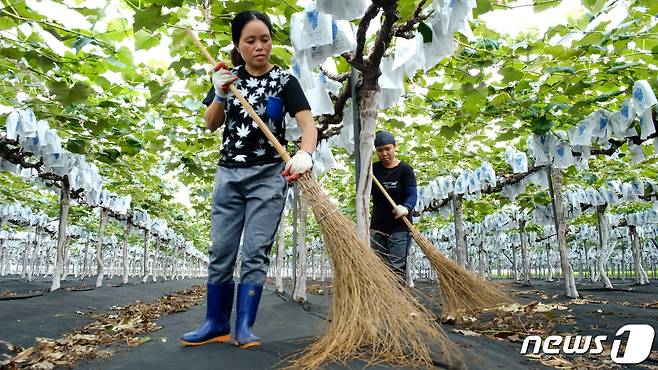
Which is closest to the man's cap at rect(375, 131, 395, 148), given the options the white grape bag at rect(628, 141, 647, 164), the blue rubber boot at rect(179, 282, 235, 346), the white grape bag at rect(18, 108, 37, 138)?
the blue rubber boot at rect(179, 282, 235, 346)

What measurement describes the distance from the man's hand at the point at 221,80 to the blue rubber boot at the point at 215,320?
110 cm

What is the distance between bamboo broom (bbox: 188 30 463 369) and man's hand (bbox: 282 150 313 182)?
73 mm

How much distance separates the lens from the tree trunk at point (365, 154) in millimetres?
3338

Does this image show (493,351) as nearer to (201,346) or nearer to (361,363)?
(361,363)

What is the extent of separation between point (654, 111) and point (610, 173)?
5.55 meters

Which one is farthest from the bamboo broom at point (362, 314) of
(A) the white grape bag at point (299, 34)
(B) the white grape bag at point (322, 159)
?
(B) the white grape bag at point (322, 159)

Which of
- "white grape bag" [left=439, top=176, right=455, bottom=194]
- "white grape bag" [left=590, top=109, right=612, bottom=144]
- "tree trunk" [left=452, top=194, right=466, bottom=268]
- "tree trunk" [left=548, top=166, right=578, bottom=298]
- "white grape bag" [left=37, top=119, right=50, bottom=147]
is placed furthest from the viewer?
"tree trunk" [left=452, top=194, right=466, bottom=268]

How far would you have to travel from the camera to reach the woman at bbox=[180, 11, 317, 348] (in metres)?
2.39

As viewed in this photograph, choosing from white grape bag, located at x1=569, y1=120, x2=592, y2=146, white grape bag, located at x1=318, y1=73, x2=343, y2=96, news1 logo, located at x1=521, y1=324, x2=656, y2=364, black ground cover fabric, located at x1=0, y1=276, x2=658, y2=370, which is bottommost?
news1 logo, located at x1=521, y1=324, x2=656, y2=364

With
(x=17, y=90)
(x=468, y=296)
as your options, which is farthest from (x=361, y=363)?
(x=17, y=90)

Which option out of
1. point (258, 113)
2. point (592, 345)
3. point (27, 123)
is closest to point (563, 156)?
point (592, 345)

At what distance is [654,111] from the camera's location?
18.5 feet

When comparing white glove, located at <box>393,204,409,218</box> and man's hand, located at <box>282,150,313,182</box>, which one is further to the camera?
white glove, located at <box>393,204,409,218</box>

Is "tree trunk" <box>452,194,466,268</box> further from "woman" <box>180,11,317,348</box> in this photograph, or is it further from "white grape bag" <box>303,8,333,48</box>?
"woman" <box>180,11,317,348</box>
